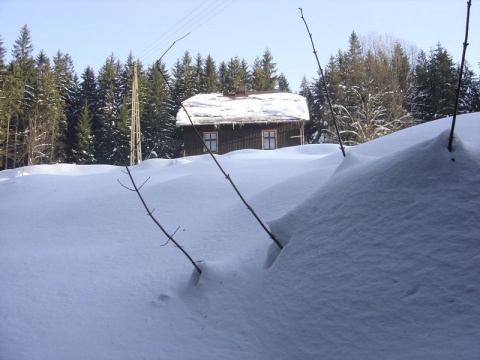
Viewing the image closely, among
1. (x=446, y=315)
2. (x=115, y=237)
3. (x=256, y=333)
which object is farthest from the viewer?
(x=115, y=237)

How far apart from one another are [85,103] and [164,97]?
7795 millimetres

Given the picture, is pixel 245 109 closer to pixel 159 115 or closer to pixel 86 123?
pixel 159 115

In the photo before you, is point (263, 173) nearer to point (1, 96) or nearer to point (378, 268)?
point (378, 268)

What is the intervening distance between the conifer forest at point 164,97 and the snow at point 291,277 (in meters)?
16.0

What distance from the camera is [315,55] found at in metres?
3.28

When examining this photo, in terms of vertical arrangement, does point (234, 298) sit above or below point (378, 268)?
Answer: below

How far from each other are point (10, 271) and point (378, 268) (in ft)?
11.2

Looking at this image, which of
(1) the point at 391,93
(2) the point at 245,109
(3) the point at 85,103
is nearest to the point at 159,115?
(3) the point at 85,103

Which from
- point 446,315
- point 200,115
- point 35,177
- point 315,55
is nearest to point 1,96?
point 200,115

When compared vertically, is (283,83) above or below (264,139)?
above

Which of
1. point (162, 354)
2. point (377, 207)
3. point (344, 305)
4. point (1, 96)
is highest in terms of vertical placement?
point (1, 96)

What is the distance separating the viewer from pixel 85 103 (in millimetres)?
37000

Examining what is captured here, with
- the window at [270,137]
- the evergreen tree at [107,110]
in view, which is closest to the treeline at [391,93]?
the window at [270,137]

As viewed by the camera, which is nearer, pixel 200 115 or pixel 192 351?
pixel 192 351
